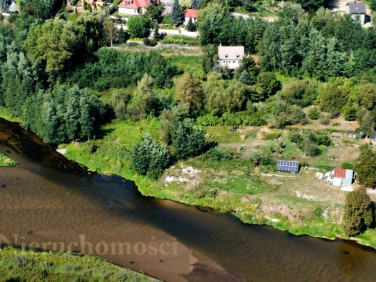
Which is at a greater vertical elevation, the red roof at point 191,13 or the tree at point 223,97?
the red roof at point 191,13

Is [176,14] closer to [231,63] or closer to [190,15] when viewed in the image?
[190,15]

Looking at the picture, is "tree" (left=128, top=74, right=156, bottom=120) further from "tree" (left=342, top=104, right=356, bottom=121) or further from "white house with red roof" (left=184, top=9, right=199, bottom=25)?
"tree" (left=342, top=104, right=356, bottom=121)

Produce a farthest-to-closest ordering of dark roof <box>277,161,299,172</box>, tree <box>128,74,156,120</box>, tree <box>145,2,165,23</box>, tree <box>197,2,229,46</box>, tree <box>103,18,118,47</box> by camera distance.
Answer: tree <box>145,2,165,23</box> < tree <box>103,18,118,47</box> < tree <box>197,2,229,46</box> < tree <box>128,74,156,120</box> < dark roof <box>277,161,299,172</box>

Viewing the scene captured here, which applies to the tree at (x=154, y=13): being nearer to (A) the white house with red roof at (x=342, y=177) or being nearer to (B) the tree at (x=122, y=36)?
(B) the tree at (x=122, y=36)

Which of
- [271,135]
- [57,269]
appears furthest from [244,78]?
[57,269]

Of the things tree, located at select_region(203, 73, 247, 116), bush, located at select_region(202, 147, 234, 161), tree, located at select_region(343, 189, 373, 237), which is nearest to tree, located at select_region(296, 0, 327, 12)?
tree, located at select_region(203, 73, 247, 116)

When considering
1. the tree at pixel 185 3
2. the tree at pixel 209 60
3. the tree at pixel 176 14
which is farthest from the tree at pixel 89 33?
the tree at pixel 209 60
